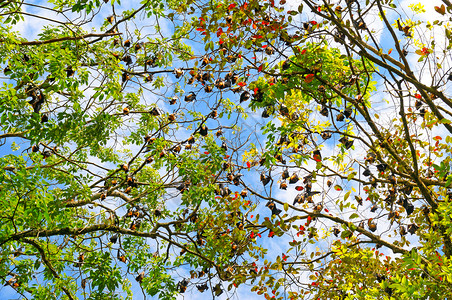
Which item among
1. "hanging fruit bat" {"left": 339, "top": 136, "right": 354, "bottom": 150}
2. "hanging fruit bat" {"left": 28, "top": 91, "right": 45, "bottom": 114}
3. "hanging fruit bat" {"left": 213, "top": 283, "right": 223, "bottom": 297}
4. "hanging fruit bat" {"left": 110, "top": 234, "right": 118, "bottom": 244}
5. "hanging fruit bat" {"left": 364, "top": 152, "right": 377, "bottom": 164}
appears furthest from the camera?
"hanging fruit bat" {"left": 110, "top": 234, "right": 118, "bottom": 244}

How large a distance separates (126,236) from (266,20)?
4.87 m

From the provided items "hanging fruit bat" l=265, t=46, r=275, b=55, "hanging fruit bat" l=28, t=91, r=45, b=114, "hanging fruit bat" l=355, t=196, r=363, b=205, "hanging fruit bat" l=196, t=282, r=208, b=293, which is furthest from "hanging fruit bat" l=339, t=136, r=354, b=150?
"hanging fruit bat" l=28, t=91, r=45, b=114

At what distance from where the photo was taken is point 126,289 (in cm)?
739

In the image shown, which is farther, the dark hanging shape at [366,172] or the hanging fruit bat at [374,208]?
the hanging fruit bat at [374,208]

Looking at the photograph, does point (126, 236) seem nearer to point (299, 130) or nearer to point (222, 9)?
point (299, 130)

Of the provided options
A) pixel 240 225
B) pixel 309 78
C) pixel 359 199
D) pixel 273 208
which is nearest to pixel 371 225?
pixel 359 199

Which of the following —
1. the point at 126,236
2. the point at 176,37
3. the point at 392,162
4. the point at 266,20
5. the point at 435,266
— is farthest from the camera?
the point at 126,236

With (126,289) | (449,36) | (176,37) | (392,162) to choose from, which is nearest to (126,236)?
(126,289)

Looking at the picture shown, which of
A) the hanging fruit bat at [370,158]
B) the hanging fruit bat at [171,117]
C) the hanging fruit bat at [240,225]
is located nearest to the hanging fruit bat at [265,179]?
the hanging fruit bat at [240,225]

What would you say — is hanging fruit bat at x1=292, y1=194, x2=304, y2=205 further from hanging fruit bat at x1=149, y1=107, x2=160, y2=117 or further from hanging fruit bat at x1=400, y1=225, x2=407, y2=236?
hanging fruit bat at x1=149, y1=107, x2=160, y2=117

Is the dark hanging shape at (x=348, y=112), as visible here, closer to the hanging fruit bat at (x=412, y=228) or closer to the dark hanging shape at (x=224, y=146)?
the dark hanging shape at (x=224, y=146)

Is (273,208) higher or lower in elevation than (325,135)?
lower

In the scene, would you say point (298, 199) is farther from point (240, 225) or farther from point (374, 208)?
point (374, 208)

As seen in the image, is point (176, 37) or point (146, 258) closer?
point (176, 37)
